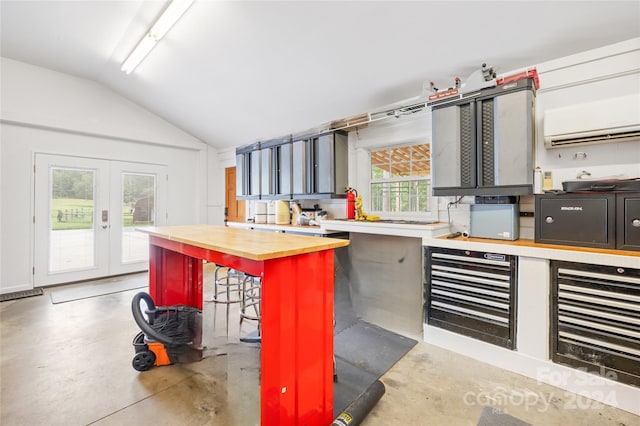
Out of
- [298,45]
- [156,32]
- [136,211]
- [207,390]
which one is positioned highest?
[156,32]

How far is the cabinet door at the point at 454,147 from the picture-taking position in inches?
106

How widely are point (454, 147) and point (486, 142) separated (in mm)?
274

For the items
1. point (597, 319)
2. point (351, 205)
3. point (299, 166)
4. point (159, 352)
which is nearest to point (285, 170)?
point (299, 166)

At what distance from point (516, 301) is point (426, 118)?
222cm

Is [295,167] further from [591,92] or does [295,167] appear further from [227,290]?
[591,92]

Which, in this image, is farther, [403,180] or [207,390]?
[403,180]

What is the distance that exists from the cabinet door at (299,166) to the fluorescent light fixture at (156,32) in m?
2.14

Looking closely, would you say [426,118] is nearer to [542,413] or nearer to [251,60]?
[251,60]

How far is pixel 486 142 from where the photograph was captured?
261 centimetres

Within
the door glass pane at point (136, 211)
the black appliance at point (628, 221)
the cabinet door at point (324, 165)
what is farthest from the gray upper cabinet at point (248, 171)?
the black appliance at point (628, 221)

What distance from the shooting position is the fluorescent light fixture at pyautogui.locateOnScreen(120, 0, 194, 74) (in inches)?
115

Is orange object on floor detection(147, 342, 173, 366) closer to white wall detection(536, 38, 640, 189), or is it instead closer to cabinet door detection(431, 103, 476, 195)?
cabinet door detection(431, 103, 476, 195)

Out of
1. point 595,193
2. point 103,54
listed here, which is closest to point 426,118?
point 595,193

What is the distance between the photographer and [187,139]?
6.17 m
